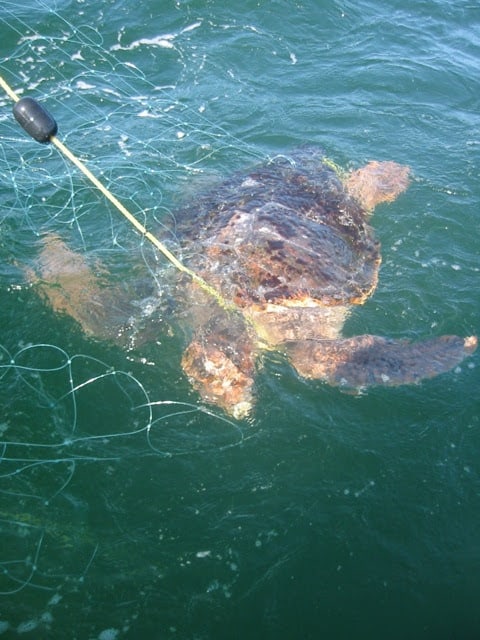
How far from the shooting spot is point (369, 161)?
6.52 metres

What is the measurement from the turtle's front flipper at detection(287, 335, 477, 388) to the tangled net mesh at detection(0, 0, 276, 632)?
38.2 inches

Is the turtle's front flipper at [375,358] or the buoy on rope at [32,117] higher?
the buoy on rope at [32,117]

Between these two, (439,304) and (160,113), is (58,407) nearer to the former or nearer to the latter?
(439,304)

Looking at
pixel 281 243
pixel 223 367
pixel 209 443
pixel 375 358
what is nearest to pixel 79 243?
pixel 281 243

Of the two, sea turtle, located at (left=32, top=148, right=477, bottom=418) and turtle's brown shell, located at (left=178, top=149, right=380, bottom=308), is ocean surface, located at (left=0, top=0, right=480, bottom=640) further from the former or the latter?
turtle's brown shell, located at (left=178, top=149, right=380, bottom=308)

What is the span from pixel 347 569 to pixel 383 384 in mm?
1533

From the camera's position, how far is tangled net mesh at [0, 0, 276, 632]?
3.09m

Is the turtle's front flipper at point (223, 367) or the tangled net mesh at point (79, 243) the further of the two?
→ the turtle's front flipper at point (223, 367)

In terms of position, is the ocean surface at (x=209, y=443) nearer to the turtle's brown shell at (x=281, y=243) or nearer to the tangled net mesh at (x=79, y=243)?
the tangled net mesh at (x=79, y=243)

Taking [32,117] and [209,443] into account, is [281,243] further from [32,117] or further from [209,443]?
[32,117]

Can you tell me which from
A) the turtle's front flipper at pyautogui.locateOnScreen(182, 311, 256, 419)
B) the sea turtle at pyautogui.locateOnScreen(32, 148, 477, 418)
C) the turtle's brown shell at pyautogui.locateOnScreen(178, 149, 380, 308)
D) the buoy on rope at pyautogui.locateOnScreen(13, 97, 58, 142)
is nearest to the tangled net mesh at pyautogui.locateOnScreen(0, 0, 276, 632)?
the turtle's front flipper at pyautogui.locateOnScreen(182, 311, 256, 419)

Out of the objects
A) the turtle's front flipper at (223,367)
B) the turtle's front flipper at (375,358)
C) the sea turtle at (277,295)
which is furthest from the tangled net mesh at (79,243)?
the turtle's front flipper at (375,358)

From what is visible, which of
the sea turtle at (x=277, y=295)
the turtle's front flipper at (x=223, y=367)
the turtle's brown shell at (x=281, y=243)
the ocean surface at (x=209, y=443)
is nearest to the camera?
the ocean surface at (x=209, y=443)

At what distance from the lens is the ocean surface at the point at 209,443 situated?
289 centimetres
